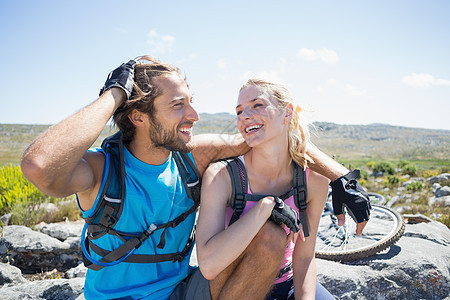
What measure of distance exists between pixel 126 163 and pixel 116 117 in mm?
409

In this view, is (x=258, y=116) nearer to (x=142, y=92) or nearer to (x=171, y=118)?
(x=171, y=118)

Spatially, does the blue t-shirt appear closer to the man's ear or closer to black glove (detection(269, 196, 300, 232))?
the man's ear

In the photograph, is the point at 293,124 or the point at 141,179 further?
the point at 293,124

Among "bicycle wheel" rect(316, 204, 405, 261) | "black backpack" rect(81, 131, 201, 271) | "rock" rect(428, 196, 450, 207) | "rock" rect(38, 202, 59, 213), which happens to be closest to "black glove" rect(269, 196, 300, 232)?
"black backpack" rect(81, 131, 201, 271)

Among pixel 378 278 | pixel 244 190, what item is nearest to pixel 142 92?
pixel 244 190

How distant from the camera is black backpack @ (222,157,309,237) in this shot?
7.65 feet

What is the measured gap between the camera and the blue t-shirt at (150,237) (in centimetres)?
218

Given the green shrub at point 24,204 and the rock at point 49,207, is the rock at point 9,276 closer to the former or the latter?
the green shrub at point 24,204

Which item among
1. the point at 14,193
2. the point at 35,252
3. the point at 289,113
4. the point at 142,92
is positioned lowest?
the point at 35,252

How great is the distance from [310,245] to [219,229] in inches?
35.4

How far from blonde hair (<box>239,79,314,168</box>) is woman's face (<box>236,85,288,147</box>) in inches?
1.7

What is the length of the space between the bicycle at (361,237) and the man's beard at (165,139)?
2.60 m

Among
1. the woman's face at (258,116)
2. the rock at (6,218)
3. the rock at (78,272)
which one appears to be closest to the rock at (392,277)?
the woman's face at (258,116)

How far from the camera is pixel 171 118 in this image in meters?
2.46
